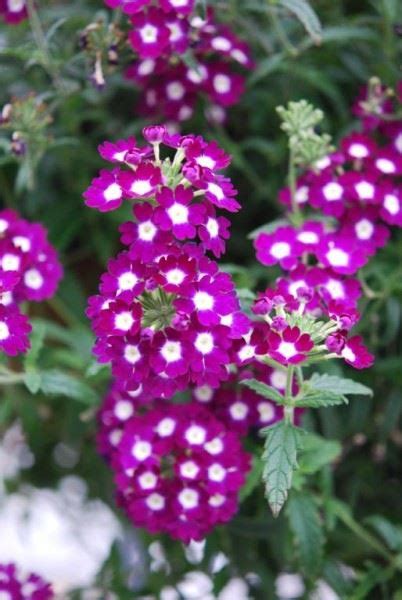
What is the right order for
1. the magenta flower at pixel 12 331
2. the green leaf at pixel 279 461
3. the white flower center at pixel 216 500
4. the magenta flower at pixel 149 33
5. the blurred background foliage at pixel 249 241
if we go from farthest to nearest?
1. the blurred background foliage at pixel 249 241
2. the magenta flower at pixel 149 33
3. the white flower center at pixel 216 500
4. the magenta flower at pixel 12 331
5. the green leaf at pixel 279 461

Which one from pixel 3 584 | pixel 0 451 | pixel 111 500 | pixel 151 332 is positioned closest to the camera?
pixel 151 332

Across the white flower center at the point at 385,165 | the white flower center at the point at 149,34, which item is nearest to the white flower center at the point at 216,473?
the white flower center at the point at 385,165

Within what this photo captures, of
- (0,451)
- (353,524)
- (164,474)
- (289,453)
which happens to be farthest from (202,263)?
(0,451)

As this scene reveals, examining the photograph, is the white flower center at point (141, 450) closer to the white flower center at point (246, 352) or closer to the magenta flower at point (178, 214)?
the white flower center at point (246, 352)

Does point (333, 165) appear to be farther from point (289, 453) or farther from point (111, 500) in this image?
point (111, 500)

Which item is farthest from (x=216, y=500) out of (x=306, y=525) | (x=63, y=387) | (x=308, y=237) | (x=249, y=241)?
(x=249, y=241)

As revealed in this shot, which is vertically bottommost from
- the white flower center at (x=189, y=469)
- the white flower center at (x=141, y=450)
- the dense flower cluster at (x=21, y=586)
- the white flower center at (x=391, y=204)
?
the dense flower cluster at (x=21, y=586)

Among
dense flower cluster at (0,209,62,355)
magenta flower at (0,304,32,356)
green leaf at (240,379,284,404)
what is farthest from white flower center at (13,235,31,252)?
green leaf at (240,379,284,404)
